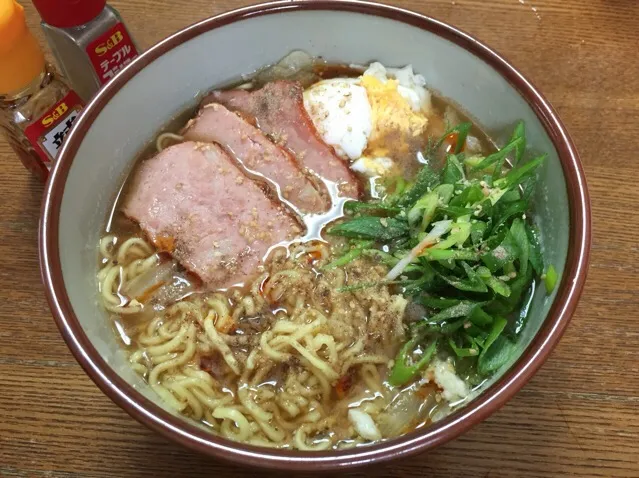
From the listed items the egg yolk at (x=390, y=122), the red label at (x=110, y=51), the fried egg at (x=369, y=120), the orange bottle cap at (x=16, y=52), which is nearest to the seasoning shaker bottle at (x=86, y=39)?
the red label at (x=110, y=51)

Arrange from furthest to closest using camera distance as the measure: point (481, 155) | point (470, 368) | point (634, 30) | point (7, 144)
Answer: point (634, 30)
point (7, 144)
point (481, 155)
point (470, 368)

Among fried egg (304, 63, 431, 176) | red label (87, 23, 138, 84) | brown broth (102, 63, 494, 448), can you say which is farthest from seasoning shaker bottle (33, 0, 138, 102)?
fried egg (304, 63, 431, 176)

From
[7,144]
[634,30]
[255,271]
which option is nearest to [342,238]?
[255,271]

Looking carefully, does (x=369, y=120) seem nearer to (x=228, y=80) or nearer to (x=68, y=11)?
(x=228, y=80)

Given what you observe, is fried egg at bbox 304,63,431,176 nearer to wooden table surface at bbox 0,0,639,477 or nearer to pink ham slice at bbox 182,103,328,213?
pink ham slice at bbox 182,103,328,213

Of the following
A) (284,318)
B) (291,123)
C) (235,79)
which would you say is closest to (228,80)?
(235,79)

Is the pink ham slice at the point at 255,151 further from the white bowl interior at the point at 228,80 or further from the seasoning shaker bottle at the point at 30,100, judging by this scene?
the seasoning shaker bottle at the point at 30,100

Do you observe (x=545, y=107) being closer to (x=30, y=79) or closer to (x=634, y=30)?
(x=634, y=30)
